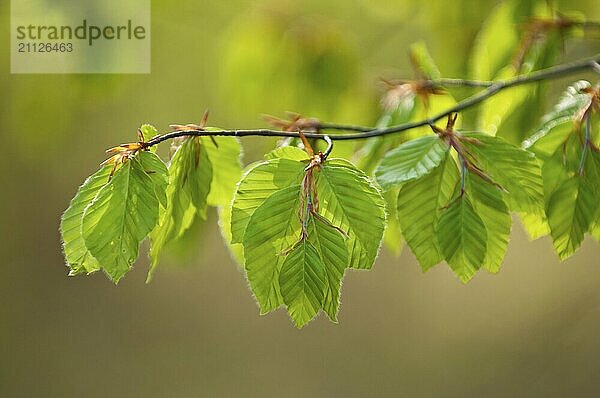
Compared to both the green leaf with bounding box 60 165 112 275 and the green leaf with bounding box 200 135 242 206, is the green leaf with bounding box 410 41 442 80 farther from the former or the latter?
the green leaf with bounding box 60 165 112 275

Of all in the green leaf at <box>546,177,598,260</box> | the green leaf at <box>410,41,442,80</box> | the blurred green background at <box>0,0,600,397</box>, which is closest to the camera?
Answer: the green leaf at <box>546,177,598,260</box>

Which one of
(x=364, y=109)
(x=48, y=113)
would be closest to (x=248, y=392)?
(x=48, y=113)

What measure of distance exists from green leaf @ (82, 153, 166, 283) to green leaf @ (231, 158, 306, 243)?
0.16 feet

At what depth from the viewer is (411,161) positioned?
0.52 meters

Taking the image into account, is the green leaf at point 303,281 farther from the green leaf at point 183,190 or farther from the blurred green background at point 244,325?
the blurred green background at point 244,325

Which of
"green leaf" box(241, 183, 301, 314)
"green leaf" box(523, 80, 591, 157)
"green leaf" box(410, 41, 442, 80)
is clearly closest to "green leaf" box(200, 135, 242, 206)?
"green leaf" box(241, 183, 301, 314)

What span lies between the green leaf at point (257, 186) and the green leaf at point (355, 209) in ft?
0.07

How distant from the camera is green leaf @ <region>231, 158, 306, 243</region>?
46cm

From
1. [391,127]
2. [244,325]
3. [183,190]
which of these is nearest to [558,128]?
[391,127]

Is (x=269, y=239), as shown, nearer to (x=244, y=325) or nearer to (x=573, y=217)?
(x=573, y=217)

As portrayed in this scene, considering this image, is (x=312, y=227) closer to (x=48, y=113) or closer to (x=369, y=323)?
(x=48, y=113)

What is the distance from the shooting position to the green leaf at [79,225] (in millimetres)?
460

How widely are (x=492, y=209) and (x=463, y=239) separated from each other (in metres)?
0.03

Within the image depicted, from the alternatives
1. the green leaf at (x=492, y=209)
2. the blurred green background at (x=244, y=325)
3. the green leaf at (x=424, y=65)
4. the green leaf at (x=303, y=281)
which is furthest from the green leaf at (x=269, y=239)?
the blurred green background at (x=244, y=325)
